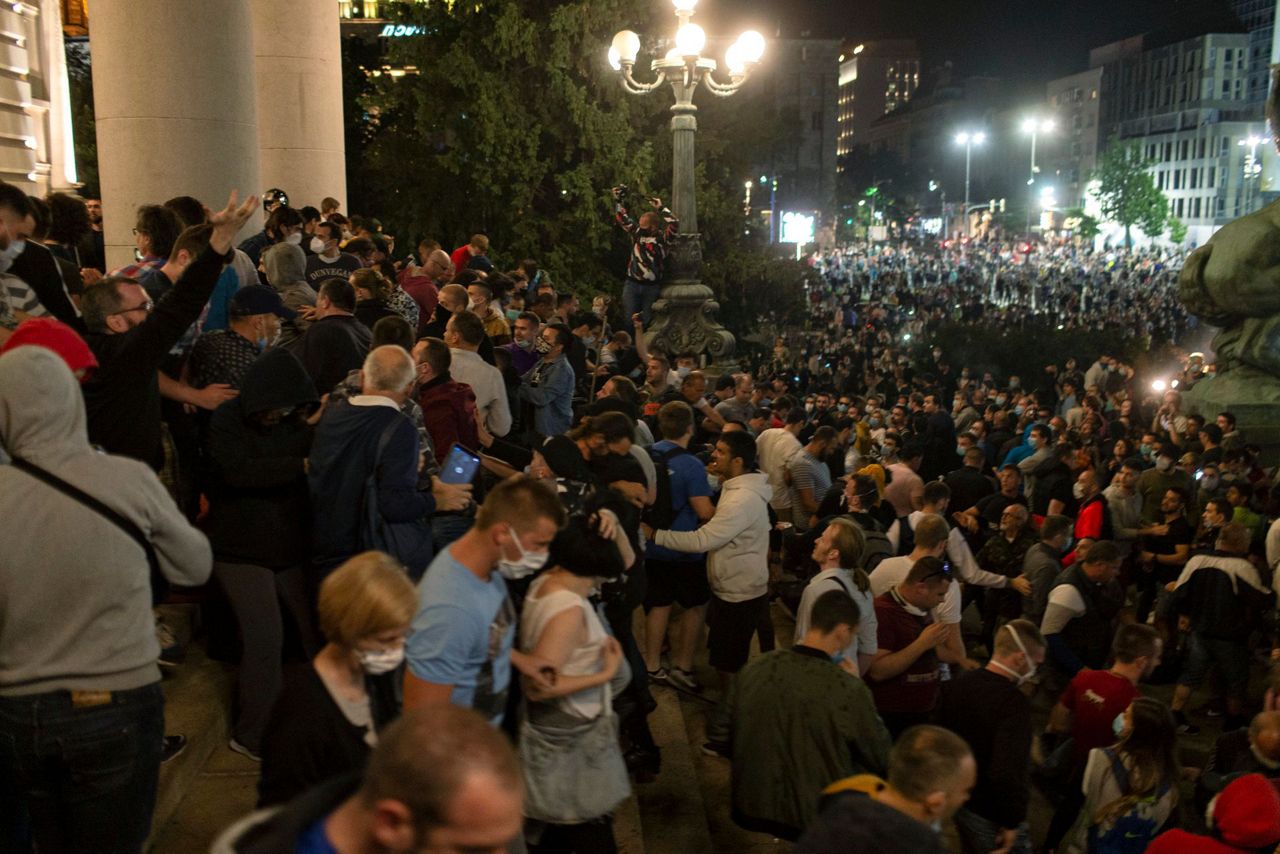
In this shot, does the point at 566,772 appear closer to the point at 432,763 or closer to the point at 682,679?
the point at 432,763

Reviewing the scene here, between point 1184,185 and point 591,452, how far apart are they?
108006 mm

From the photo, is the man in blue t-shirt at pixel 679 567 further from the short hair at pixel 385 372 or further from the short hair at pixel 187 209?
the short hair at pixel 187 209

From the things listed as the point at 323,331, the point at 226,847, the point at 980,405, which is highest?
the point at 323,331

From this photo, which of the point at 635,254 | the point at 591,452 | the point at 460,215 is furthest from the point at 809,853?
the point at 460,215

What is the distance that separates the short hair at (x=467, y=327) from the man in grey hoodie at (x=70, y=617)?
3.61m

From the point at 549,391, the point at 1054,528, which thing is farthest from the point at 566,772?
the point at 1054,528

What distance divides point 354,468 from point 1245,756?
14.2ft

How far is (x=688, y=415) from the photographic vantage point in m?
7.01

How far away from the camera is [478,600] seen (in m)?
3.70

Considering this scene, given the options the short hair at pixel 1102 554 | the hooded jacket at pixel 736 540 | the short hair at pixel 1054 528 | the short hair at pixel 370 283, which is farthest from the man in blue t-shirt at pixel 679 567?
the short hair at pixel 1054 528

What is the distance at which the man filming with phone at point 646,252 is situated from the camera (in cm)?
1530

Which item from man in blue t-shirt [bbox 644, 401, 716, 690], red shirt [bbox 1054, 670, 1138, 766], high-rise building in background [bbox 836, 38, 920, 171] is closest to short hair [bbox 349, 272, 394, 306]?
man in blue t-shirt [bbox 644, 401, 716, 690]

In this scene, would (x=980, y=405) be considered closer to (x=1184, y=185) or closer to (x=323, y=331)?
(x=323, y=331)

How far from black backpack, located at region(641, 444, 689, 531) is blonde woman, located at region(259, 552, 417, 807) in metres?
3.82
